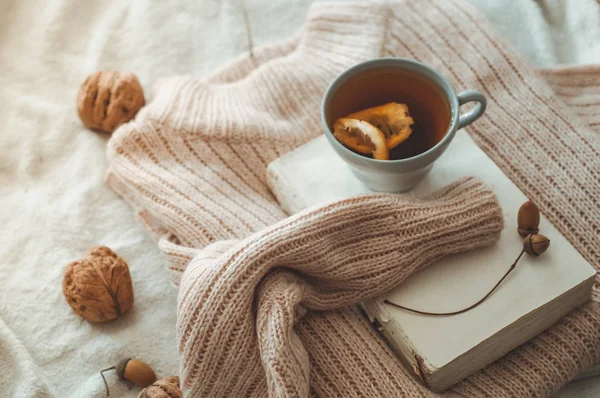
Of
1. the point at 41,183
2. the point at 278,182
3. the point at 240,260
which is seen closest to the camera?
the point at 240,260

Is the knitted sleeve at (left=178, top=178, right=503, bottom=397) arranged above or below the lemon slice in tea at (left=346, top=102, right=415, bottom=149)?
below

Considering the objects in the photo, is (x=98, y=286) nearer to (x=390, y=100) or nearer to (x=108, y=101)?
(x=108, y=101)

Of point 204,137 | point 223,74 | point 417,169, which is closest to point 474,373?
point 417,169

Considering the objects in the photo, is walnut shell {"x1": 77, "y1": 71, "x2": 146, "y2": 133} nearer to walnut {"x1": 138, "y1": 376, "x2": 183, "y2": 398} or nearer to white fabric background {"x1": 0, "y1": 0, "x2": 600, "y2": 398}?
white fabric background {"x1": 0, "y1": 0, "x2": 600, "y2": 398}

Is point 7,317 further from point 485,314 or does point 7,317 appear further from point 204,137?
point 485,314

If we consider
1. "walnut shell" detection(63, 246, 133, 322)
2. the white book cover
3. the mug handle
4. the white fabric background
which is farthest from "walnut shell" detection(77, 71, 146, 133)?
the mug handle

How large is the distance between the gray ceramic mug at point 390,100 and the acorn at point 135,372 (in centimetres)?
29

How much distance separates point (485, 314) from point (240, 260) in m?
0.22

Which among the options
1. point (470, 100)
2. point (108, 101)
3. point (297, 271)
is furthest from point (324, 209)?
point (108, 101)

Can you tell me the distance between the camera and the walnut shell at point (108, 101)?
755 mm

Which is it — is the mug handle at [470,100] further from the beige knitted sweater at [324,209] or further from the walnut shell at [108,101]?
the walnut shell at [108,101]

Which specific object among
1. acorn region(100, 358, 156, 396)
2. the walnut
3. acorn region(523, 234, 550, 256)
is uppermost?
acorn region(523, 234, 550, 256)

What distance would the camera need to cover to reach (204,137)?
684 mm

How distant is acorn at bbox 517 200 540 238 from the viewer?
568mm
